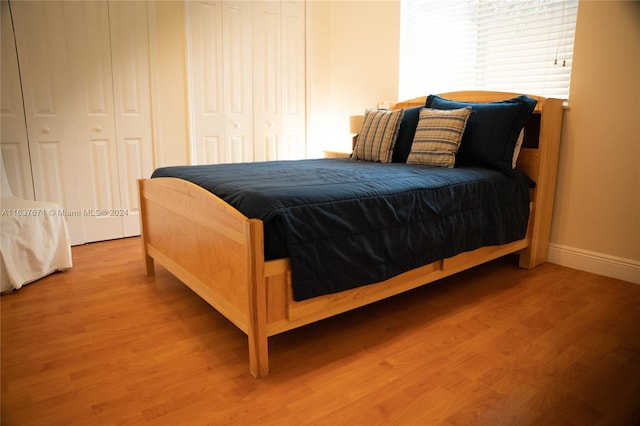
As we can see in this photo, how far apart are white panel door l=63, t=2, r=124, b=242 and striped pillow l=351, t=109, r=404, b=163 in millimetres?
1921

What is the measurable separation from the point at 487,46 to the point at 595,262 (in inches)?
66.1

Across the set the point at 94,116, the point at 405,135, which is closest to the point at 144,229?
the point at 94,116

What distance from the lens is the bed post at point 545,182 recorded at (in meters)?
2.63

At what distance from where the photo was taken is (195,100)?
364cm

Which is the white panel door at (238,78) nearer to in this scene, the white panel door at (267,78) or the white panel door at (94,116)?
the white panel door at (267,78)

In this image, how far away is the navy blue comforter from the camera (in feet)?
5.26

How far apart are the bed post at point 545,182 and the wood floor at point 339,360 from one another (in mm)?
364

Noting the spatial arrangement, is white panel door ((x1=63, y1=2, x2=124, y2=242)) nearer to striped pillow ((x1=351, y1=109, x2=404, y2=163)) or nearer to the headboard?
striped pillow ((x1=351, y1=109, x2=404, y2=163))

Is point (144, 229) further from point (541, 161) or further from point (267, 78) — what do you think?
point (541, 161)

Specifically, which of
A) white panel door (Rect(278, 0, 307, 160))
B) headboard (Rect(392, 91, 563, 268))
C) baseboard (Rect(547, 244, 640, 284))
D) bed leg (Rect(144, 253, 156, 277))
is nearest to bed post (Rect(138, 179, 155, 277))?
bed leg (Rect(144, 253, 156, 277))

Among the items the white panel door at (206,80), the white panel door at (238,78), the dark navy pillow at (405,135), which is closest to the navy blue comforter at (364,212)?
the dark navy pillow at (405,135)

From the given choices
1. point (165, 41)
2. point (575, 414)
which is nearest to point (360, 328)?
point (575, 414)

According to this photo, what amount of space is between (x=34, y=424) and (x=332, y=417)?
935mm

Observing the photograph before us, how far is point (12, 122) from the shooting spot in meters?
2.90
